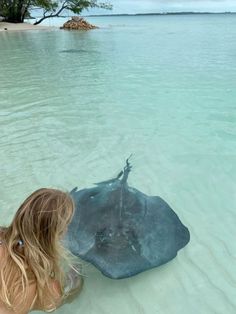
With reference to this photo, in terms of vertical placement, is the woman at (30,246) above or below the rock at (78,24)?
above

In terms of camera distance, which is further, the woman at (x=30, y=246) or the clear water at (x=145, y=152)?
the clear water at (x=145, y=152)

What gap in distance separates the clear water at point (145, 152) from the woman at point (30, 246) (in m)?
0.70

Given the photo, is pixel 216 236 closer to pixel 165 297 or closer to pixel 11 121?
pixel 165 297

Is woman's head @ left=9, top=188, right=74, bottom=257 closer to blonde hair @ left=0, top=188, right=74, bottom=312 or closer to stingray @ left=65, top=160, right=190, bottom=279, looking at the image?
blonde hair @ left=0, top=188, right=74, bottom=312

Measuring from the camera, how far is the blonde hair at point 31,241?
1943 mm

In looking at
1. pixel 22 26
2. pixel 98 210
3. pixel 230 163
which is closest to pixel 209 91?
pixel 230 163

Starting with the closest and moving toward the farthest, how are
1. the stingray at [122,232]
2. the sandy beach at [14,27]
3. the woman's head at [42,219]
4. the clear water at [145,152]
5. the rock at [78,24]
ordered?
the woman's head at [42,219]
the stingray at [122,232]
the clear water at [145,152]
the sandy beach at [14,27]
the rock at [78,24]

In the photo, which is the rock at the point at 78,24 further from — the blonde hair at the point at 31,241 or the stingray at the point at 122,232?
the blonde hair at the point at 31,241

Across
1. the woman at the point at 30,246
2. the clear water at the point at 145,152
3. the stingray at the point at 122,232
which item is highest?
the woman at the point at 30,246

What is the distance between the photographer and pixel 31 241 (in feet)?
6.48

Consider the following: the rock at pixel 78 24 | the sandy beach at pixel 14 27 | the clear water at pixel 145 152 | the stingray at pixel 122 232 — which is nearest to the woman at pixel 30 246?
the stingray at pixel 122 232

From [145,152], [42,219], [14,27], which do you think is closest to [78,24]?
[14,27]

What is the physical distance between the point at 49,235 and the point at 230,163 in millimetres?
3308

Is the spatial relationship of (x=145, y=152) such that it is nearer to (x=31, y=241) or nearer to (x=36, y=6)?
(x=31, y=241)
